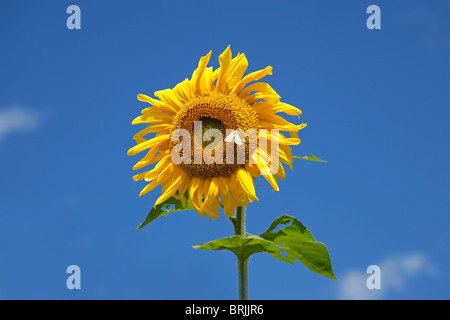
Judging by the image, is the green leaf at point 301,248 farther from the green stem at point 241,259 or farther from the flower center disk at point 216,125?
the flower center disk at point 216,125

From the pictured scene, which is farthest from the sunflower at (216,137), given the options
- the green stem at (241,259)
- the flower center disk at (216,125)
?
the green stem at (241,259)

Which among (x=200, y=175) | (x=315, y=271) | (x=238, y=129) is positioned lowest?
(x=315, y=271)

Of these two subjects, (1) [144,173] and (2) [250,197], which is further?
(1) [144,173]

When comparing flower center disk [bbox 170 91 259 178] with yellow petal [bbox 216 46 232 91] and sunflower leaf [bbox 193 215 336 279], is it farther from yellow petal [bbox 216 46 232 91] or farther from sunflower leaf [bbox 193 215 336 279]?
sunflower leaf [bbox 193 215 336 279]

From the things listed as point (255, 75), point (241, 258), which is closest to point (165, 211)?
point (241, 258)

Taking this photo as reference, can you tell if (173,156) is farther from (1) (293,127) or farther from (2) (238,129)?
(1) (293,127)

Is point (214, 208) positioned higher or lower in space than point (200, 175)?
lower
